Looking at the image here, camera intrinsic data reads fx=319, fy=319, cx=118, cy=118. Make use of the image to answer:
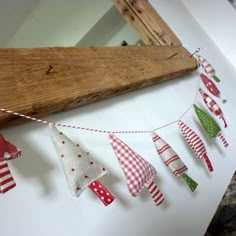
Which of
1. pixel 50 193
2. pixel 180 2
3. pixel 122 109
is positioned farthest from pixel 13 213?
pixel 180 2

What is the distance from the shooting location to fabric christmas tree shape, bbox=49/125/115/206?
53 cm

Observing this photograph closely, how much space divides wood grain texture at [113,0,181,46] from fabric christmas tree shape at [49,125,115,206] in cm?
81

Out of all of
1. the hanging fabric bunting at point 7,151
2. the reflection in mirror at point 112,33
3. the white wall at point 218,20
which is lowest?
the hanging fabric bunting at point 7,151

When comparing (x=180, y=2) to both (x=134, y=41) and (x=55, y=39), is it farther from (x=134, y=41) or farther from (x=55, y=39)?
(x=55, y=39)

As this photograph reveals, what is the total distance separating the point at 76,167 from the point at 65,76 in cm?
22

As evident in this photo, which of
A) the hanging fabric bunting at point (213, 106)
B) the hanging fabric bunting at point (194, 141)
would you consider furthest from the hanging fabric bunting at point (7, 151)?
the hanging fabric bunting at point (213, 106)

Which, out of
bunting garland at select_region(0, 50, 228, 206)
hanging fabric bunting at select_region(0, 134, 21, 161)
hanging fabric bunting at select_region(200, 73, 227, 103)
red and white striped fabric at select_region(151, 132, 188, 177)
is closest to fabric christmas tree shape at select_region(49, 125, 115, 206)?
bunting garland at select_region(0, 50, 228, 206)

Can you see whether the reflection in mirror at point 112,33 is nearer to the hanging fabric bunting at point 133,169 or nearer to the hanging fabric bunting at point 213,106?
the hanging fabric bunting at point 213,106

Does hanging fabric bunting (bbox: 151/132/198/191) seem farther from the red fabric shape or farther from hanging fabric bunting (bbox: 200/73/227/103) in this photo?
hanging fabric bunting (bbox: 200/73/227/103)

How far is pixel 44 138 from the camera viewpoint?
2.02 ft

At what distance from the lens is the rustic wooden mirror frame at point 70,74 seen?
56 cm

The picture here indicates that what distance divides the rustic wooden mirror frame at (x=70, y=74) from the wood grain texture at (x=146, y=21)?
0.54ft

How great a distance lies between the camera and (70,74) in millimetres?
683

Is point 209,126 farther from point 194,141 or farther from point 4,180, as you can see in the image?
point 4,180
